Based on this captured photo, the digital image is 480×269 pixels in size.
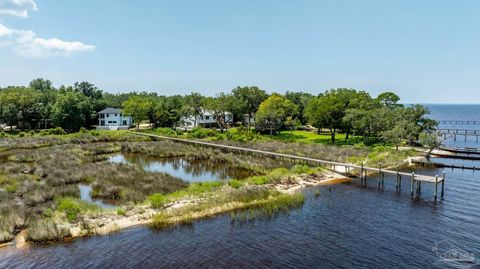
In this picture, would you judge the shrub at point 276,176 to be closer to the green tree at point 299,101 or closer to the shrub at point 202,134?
the shrub at point 202,134

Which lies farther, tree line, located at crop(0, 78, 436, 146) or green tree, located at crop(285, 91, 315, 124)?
green tree, located at crop(285, 91, 315, 124)

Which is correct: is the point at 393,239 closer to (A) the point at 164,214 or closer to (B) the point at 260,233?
(B) the point at 260,233

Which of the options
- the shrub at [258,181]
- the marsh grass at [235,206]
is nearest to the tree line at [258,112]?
the shrub at [258,181]

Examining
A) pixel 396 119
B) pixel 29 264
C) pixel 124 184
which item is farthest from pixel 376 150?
pixel 29 264

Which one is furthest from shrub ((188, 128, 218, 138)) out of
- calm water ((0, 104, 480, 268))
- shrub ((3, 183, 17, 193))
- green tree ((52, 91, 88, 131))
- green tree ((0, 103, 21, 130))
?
calm water ((0, 104, 480, 268))

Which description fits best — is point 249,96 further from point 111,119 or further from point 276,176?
point 276,176

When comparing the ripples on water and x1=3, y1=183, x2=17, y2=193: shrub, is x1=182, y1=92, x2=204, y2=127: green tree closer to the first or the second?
x1=3, y1=183, x2=17, y2=193: shrub
